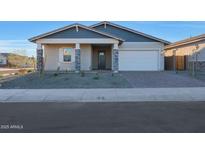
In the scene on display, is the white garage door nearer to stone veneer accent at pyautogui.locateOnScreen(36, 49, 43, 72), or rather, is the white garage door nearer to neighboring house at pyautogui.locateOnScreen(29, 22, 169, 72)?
neighboring house at pyautogui.locateOnScreen(29, 22, 169, 72)

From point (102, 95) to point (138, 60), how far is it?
17553mm

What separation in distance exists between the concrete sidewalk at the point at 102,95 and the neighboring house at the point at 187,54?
1427cm

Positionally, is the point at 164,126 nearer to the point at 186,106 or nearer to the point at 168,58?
the point at 186,106

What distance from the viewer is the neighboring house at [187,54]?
101 feet

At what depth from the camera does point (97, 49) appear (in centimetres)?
3303

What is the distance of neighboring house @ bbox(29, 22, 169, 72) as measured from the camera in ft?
90.0

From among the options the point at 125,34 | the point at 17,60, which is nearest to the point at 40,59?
the point at 125,34

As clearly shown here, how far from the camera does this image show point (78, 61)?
89.8 ft

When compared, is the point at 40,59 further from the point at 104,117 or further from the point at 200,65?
the point at 104,117

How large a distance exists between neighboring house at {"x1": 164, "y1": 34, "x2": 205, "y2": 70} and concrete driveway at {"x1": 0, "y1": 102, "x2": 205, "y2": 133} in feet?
60.5

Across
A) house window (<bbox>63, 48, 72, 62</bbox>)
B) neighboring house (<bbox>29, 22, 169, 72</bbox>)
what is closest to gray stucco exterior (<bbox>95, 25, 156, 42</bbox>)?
neighboring house (<bbox>29, 22, 169, 72</bbox>)

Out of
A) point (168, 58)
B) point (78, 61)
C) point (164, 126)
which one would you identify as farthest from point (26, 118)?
point (168, 58)

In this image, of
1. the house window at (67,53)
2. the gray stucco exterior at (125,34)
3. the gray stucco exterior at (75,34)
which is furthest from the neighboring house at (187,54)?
the house window at (67,53)

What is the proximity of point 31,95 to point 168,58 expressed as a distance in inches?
1060
